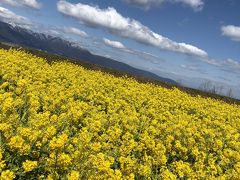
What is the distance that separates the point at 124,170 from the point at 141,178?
2.74 feet

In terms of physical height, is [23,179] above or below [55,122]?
below

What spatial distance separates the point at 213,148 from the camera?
1661 cm

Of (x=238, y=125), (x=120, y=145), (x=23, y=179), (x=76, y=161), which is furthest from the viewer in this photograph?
(x=238, y=125)

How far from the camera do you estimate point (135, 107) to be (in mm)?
23062

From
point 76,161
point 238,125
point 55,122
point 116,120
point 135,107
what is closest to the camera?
point 76,161

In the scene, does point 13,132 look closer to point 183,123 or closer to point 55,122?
point 55,122

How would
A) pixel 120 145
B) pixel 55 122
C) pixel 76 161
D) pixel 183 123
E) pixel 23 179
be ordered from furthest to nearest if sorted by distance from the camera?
pixel 183 123, pixel 120 145, pixel 55 122, pixel 76 161, pixel 23 179

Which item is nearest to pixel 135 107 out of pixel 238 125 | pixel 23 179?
pixel 238 125

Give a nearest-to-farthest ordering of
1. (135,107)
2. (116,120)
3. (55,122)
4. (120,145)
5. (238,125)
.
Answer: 1. (55,122)
2. (120,145)
3. (116,120)
4. (135,107)
5. (238,125)

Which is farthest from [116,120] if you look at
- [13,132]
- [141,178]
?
[13,132]

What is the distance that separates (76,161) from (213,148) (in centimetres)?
842

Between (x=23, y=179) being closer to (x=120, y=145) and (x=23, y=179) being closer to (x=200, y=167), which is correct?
(x=120, y=145)

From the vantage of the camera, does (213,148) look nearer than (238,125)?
Yes

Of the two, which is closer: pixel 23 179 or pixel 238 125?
pixel 23 179
